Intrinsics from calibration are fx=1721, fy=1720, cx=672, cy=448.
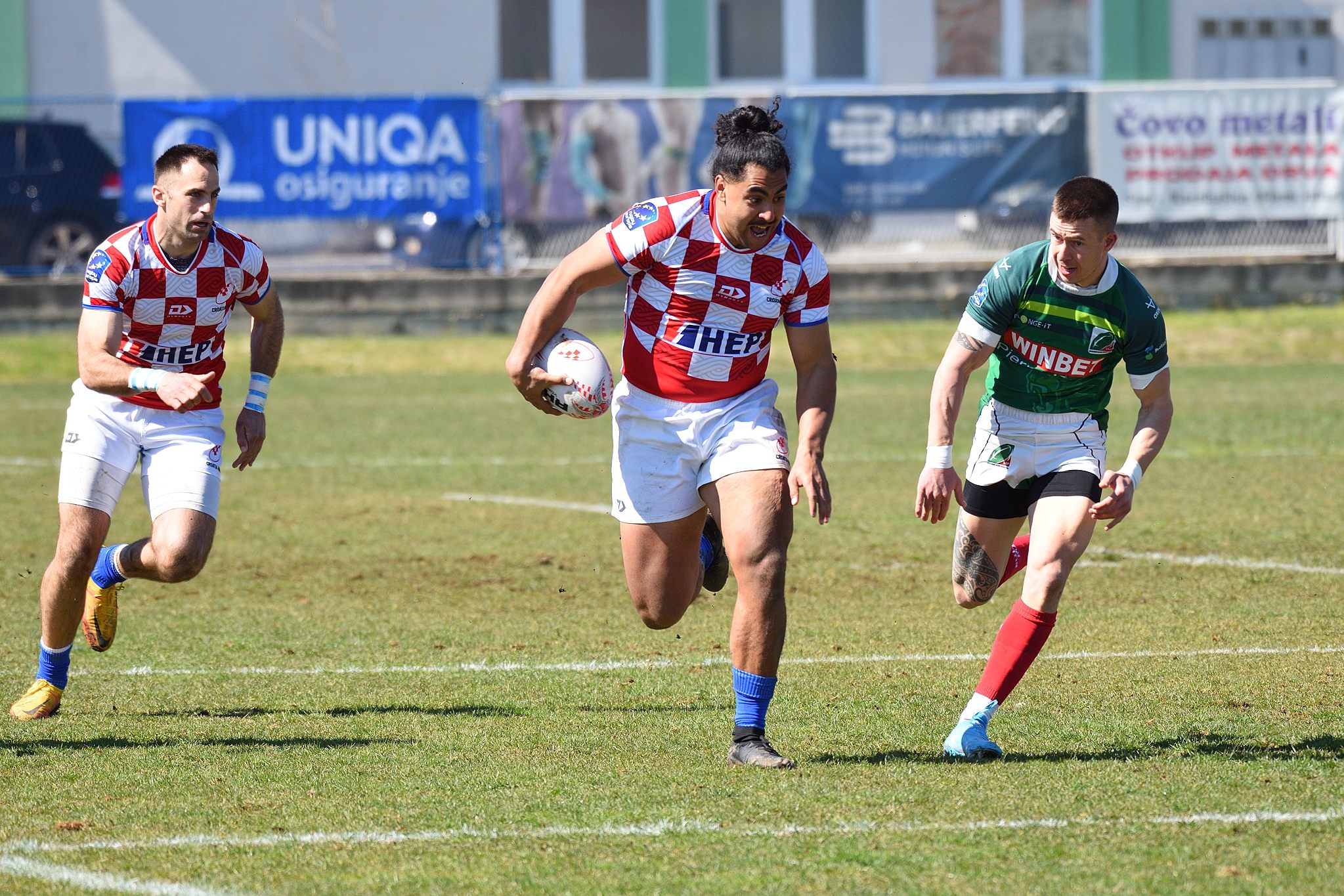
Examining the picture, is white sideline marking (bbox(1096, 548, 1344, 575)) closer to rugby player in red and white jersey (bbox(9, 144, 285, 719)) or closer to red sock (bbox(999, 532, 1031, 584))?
red sock (bbox(999, 532, 1031, 584))

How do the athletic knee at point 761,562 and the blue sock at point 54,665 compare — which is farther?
the blue sock at point 54,665

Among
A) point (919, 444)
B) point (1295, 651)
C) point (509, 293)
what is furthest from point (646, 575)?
point (509, 293)

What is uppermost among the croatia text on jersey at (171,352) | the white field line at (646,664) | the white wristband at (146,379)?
the croatia text on jersey at (171,352)

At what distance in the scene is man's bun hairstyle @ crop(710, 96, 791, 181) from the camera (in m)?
5.61

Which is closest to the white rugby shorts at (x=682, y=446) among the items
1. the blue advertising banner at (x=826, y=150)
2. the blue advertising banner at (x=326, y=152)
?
the blue advertising banner at (x=826, y=150)

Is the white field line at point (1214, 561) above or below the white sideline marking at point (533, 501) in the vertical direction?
below

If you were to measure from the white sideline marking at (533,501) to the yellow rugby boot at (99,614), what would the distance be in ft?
16.5

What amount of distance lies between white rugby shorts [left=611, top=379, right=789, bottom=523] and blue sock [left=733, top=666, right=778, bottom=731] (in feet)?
2.31

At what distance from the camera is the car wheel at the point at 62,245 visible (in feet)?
70.5

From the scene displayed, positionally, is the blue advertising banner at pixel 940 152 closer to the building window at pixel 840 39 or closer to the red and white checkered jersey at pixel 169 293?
the building window at pixel 840 39

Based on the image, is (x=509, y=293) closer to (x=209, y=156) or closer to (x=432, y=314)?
(x=432, y=314)

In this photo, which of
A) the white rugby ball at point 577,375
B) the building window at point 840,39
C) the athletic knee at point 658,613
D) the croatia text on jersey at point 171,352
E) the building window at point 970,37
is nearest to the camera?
the white rugby ball at point 577,375

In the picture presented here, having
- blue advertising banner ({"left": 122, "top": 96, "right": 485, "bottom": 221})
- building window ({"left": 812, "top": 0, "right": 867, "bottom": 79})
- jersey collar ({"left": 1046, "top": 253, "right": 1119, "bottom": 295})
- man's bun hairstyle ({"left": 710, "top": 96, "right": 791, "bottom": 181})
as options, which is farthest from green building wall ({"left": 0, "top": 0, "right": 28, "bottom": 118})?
jersey collar ({"left": 1046, "top": 253, "right": 1119, "bottom": 295})

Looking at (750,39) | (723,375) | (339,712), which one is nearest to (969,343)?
(723,375)
